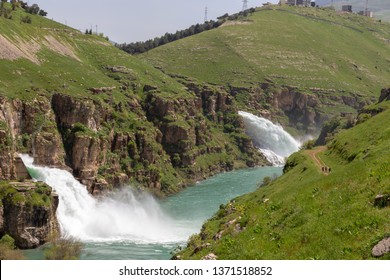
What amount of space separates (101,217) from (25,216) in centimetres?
2162

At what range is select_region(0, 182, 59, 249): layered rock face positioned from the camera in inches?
3211

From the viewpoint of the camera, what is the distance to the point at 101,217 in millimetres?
102188

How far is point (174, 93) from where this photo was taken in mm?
178625

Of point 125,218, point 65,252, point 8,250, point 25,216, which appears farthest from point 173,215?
point 65,252

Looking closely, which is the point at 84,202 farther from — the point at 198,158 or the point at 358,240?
the point at 358,240

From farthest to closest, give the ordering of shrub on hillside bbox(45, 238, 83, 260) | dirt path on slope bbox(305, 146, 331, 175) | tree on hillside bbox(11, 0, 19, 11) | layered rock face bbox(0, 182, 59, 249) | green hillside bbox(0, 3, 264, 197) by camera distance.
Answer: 1. tree on hillside bbox(11, 0, 19, 11)
2. green hillside bbox(0, 3, 264, 197)
3. layered rock face bbox(0, 182, 59, 249)
4. shrub on hillside bbox(45, 238, 83, 260)
5. dirt path on slope bbox(305, 146, 331, 175)

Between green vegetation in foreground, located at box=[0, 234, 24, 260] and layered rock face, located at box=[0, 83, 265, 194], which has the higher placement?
layered rock face, located at box=[0, 83, 265, 194]

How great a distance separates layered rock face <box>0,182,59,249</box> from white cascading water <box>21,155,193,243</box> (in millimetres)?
6438

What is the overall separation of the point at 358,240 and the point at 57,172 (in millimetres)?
87750

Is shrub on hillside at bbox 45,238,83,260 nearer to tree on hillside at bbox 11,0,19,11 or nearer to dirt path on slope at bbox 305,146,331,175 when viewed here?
dirt path on slope at bbox 305,146,331,175

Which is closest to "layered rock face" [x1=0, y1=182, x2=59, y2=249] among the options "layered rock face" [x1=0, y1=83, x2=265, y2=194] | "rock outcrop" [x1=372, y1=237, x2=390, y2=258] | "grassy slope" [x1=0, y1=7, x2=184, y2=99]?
"layered rock face" [x1=0, y1=83, x2=265, y2=194]

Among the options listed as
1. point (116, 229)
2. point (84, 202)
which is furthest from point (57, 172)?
point (116, 229)

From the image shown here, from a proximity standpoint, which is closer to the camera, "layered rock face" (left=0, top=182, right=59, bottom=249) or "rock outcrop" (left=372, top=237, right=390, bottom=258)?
"rock outcrop" (left=372, top=237, right=390, bottom=258)

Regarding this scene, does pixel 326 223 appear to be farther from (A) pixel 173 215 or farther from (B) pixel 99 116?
(B) pixel 99 116
